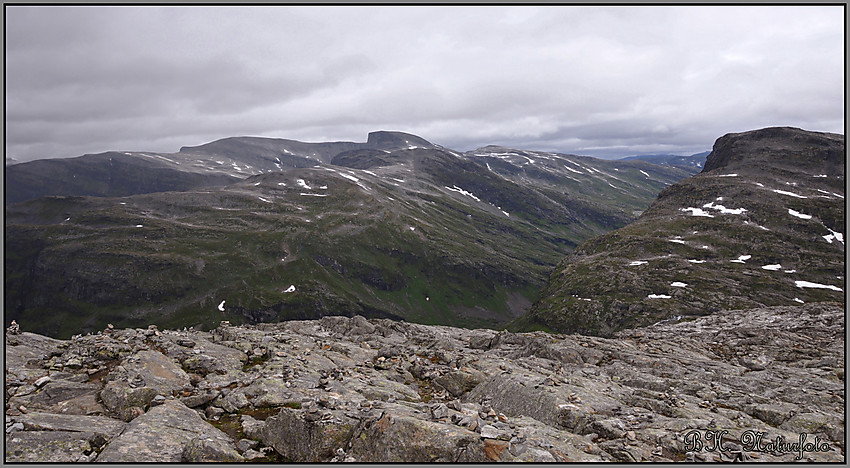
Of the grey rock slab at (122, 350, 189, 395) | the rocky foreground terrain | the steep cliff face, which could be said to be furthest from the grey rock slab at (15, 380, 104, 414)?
the steep cliff face

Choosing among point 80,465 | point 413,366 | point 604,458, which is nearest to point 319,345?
point 413,366

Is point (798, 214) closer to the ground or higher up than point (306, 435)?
higher up

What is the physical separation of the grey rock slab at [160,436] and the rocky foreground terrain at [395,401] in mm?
71

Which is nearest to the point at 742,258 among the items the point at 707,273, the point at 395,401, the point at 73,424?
the point at 707,273

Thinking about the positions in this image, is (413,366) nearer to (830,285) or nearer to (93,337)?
(93,337)

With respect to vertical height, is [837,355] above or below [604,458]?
below

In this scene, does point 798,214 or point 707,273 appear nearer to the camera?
point 707,273

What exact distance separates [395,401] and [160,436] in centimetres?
1202

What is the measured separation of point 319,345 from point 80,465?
1094 inches

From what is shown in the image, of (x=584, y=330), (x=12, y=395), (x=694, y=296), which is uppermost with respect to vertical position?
(x=12, y=395)

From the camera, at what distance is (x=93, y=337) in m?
33.0

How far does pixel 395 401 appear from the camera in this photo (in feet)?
78.6

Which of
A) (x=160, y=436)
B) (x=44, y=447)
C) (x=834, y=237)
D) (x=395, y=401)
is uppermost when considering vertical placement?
(x=44, y=447)

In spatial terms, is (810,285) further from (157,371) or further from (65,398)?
(65,398)
